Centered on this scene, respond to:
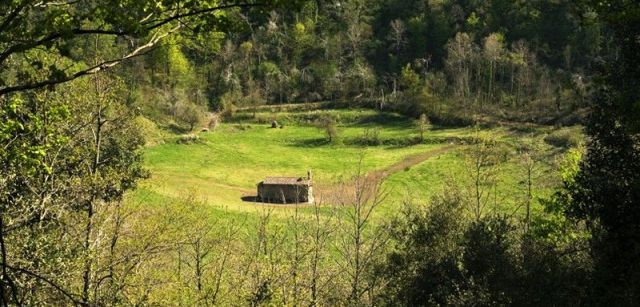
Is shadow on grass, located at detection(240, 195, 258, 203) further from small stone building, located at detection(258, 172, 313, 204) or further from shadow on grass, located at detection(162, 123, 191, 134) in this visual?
shadow on grass, located at detection(162, 123, 191, 134)

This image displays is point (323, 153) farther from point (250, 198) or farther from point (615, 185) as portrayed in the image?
point (615, 185)

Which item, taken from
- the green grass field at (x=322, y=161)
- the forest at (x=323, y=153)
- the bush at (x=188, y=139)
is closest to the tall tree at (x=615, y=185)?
the forest at (x=323, y=153)

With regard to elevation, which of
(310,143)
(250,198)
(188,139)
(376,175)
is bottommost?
(250,198)

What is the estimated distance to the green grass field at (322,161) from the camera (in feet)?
156

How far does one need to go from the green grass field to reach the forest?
409mm

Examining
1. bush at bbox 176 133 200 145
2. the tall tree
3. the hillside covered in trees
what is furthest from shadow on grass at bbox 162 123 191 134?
the tall tree

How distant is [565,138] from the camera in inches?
2489

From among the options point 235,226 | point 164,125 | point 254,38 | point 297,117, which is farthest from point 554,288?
point 254,38

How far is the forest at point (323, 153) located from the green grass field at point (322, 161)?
1.34 feet

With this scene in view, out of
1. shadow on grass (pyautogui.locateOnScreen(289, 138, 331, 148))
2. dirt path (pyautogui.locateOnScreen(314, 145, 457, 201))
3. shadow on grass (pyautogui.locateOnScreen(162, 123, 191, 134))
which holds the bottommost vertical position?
dirt path (pyautogui.locateOnScreen(314, 145, 457, 201))

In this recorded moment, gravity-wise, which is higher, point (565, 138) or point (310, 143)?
point (565, 138)

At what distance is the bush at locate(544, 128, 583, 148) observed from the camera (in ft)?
199

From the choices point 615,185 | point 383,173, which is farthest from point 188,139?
point 615,185

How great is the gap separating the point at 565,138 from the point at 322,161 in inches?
1081
